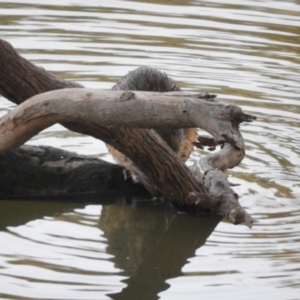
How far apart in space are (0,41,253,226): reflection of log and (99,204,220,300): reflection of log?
201 mm

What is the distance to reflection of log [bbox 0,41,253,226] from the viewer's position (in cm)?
525

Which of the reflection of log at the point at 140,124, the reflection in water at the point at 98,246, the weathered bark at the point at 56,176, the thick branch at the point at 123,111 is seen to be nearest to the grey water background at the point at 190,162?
the reflection in water at the point at 98,246

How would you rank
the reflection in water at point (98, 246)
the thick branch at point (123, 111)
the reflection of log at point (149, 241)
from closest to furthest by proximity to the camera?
1. the thick branch at point (123, 111)
2. the reflection in water at point (98, 246)
3. the reflection of log at point (149, 241)

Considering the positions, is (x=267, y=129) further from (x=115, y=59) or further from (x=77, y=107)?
(x=77, y=107)

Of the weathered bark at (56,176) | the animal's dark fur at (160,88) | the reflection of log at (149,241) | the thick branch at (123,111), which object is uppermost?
the thick branch at (123,111)

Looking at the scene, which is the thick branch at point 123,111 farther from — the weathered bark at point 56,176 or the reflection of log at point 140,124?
the weathered bark at point 56,176

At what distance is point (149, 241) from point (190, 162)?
1.75 metres

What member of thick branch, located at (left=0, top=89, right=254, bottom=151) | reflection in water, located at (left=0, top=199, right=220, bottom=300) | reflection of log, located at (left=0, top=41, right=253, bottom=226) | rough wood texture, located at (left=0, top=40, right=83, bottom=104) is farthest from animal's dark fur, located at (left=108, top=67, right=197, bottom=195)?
thick branch, located at (left=0, top=89, right=254, bottom=151)

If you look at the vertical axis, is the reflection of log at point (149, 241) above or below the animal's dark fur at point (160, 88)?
below

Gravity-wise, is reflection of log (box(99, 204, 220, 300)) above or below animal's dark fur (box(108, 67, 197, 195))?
below

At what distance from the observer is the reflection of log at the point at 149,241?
584 cm

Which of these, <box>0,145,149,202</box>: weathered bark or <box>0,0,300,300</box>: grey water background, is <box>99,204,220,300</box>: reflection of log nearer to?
<box>0,0,300,300</box>: grey water background

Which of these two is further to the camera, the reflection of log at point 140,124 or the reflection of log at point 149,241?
the reflection of log at point 149,241

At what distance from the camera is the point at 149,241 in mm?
6598
